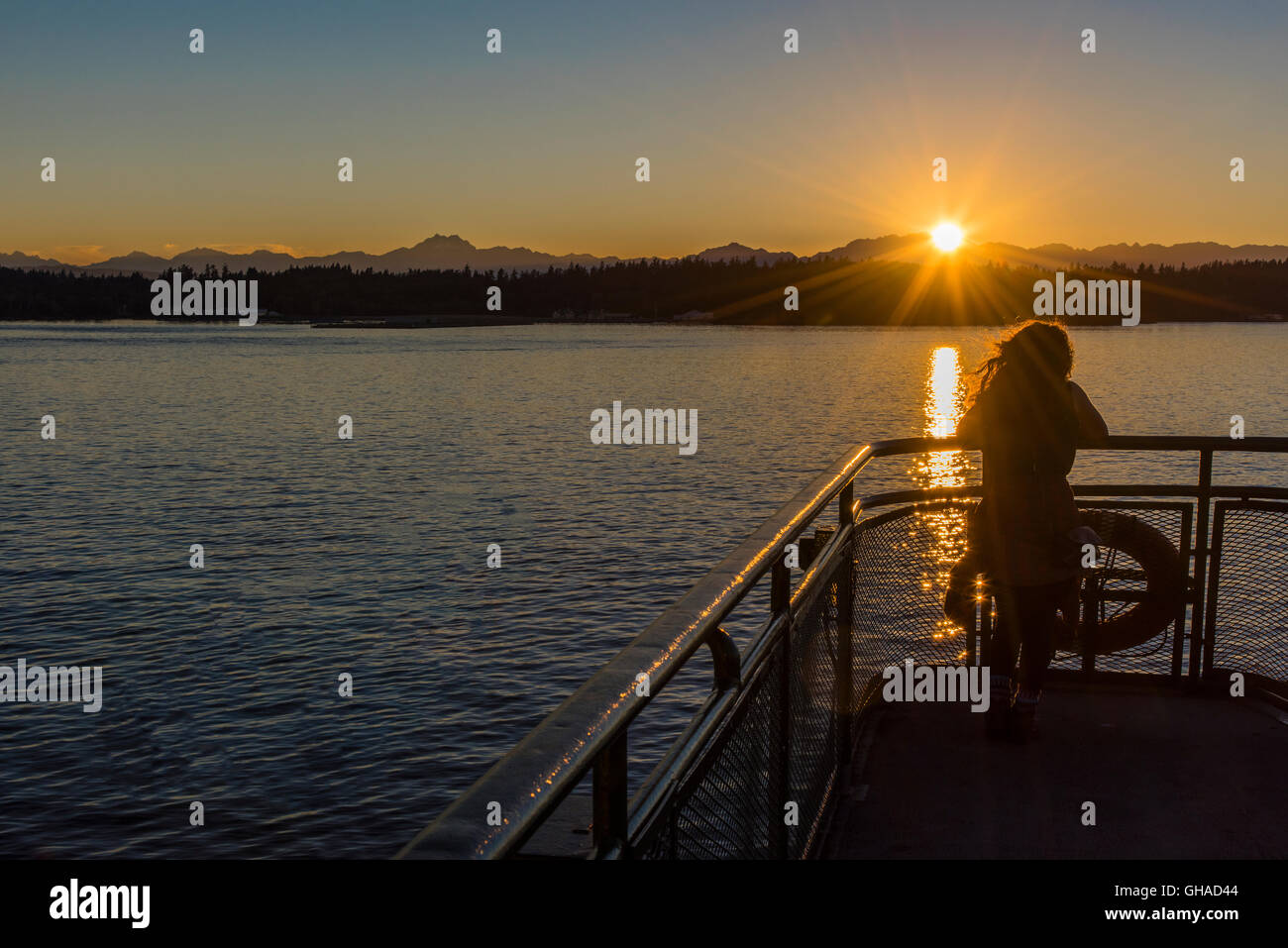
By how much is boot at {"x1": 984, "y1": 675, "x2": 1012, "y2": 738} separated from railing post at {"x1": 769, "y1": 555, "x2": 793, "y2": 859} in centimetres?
203

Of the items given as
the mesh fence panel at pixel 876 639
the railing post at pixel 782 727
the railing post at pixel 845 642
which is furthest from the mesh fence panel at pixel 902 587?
the railing post at pixel 782 727

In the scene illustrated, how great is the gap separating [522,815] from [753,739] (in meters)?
2.01

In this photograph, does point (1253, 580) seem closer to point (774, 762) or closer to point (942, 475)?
point (774, 762)

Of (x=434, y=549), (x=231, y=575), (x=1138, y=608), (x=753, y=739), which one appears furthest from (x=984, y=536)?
(x=434, y=549)

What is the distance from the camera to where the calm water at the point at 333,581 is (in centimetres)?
1361

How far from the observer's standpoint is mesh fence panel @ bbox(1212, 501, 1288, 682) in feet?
21.1

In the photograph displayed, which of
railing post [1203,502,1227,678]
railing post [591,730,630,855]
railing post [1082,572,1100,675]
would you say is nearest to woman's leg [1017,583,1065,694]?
railing post [1082,572,1100,675]

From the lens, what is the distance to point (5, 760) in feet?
47.2

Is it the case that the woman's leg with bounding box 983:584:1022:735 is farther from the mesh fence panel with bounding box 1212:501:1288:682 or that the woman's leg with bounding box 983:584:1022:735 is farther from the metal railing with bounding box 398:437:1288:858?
the mesh fence panel with bounding box 1212:501:1288:682

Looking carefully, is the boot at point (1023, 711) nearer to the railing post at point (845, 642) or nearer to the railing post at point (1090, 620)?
the railing post at point (845, 642)

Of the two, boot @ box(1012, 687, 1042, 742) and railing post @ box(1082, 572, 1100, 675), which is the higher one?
railing post @ box(1082, 572, 1100, 675)

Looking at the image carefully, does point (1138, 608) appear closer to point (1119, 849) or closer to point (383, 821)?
point (1119, 849)

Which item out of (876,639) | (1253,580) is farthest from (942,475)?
(876,639)

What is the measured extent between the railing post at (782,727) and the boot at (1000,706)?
2032 millimetres
